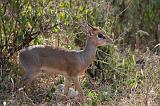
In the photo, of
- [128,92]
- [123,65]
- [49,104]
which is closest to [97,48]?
[123,65]

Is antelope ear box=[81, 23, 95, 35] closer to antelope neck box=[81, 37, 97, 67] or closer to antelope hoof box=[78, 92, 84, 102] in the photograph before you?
antelope neck box=[81, 37, 97, 67]

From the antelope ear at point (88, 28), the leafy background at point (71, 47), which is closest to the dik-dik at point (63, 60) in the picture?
the antelope ear at point (88, 28)

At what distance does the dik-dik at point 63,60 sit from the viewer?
8.16 meters

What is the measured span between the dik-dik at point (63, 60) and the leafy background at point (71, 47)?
0.29 metres

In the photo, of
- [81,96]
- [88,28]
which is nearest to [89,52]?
[88,28]

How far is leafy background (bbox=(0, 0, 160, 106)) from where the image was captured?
7.98 meters

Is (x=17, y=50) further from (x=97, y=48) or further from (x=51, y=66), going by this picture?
(x=97, y=48)

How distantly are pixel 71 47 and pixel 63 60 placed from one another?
1.11 meters

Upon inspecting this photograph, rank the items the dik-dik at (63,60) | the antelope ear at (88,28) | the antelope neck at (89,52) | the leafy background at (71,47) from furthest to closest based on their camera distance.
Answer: the antelope neck at (89,52) → the antelope ear at (88,28) → the dik-dik at (63,60) → the leafy background at (71,47)

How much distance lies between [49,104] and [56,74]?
1137 millimetres

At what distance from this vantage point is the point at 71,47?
9.45 metres

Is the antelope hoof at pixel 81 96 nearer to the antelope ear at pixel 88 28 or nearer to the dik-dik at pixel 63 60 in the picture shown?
the dik-dik at pixel 63 60

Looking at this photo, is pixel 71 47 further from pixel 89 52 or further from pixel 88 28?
pixel 88 28

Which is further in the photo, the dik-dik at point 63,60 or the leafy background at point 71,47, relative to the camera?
the dik-dik at point 63,60
